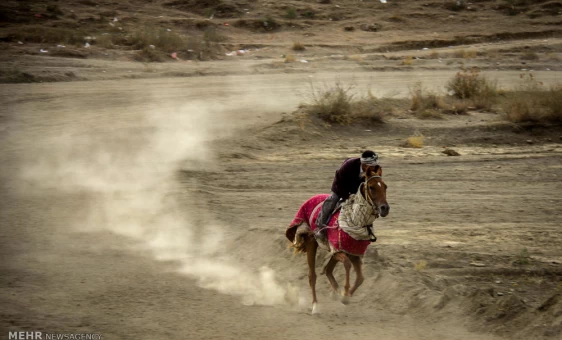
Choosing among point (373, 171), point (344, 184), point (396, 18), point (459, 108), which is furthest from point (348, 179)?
point (396, 18)

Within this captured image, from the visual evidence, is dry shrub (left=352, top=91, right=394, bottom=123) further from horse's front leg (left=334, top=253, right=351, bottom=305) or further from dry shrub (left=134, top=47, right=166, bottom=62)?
dry shrub (left=134, top=47, right=166, bottom=62)

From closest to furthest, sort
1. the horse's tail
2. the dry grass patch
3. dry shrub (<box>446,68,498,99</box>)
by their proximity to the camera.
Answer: the horse's tail, the dry grass patch, dry shrub (<box>446,68,498,99</box>)

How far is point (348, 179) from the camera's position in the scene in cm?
815

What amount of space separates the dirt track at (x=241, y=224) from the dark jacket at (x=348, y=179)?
65.1 inches

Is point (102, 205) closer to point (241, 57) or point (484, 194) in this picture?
point (484, 194)

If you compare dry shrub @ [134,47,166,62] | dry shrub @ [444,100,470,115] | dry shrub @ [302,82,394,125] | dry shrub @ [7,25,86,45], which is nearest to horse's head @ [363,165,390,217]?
dry shrub @ [302,82,394,125]

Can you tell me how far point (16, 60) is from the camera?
92.3 feet

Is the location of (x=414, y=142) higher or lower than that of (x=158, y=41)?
higher

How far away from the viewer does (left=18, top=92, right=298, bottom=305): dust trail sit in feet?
33.9

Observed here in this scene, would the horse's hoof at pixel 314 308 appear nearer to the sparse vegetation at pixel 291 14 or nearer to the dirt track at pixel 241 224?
the dirt track at pixel 241 224

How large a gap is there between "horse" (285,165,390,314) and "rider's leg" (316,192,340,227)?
0.23 feet

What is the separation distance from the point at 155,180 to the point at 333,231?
24.2ft

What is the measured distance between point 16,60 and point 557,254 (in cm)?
2428

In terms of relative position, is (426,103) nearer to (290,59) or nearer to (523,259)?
(290,59)
